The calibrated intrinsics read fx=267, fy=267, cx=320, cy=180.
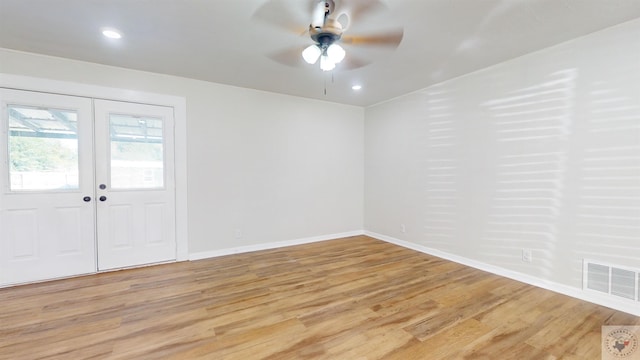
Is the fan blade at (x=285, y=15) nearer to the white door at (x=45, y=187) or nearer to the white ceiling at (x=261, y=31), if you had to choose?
the white ceiling at (x=261, y=31)

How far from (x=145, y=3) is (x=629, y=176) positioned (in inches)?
166

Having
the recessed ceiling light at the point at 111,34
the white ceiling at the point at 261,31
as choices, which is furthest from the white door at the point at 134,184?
the recessed ceiling light at the point at 111,34

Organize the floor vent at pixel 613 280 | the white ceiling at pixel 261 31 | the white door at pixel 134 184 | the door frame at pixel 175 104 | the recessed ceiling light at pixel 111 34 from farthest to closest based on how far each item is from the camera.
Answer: the white door at pixel 134 184
the door frame at pixel 175 104
the recessed ceiling light at pixel 111 34
the floor vent at pixel 613 280
the white ceiling at pixel 261 31

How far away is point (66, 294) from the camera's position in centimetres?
272

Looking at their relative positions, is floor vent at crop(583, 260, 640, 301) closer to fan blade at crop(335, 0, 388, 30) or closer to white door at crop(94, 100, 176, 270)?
fan blade at crop(335, 0, 388, 30)

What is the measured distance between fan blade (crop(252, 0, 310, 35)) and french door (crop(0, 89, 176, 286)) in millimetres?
2171

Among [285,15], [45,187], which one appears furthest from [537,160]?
[45,187]

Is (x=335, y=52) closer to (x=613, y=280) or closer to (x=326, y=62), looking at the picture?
(x=326, y=62)

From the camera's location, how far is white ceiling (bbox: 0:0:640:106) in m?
2.07

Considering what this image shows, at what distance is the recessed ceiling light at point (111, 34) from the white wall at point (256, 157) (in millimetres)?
920

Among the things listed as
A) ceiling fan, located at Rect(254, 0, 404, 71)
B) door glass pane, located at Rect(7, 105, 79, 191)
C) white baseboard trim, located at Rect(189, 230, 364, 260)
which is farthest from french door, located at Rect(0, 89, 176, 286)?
ceiling fan, located at Rect(254, 0, 404, 71)

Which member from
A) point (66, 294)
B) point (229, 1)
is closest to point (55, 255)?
point (66, 294)

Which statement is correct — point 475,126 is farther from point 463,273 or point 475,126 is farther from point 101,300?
point 101,300

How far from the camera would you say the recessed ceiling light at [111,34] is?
2438mm
